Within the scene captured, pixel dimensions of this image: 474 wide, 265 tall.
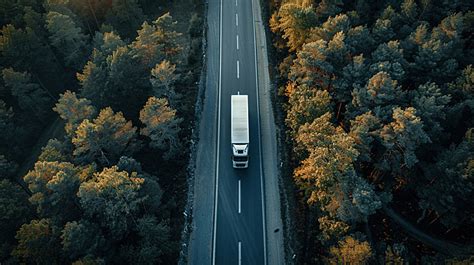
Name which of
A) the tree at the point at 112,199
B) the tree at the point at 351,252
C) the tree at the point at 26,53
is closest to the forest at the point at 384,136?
the tree at the point at 351,252

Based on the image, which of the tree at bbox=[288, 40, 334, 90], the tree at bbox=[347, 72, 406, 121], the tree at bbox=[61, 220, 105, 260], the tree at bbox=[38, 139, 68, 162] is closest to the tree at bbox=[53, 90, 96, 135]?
the tree at bbox=[38, 139, 68, 162]

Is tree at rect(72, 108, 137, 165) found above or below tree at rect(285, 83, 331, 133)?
below

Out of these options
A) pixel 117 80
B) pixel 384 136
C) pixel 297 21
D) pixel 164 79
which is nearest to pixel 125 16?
pixel 117 80

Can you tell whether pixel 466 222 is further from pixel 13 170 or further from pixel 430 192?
pixel 13 170

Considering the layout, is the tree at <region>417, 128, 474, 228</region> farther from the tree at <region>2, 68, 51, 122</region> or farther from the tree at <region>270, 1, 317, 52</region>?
the tree at <region>2, 68, 51, 122</region>

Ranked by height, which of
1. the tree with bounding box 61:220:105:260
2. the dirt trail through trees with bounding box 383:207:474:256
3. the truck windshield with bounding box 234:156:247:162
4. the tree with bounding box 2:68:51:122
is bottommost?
the tree with bounding box 61:220:105:260

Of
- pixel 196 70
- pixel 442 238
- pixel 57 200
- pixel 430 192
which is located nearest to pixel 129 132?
pixel 57 200

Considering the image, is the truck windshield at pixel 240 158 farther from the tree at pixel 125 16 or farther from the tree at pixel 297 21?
the tree at pixel 125 16
